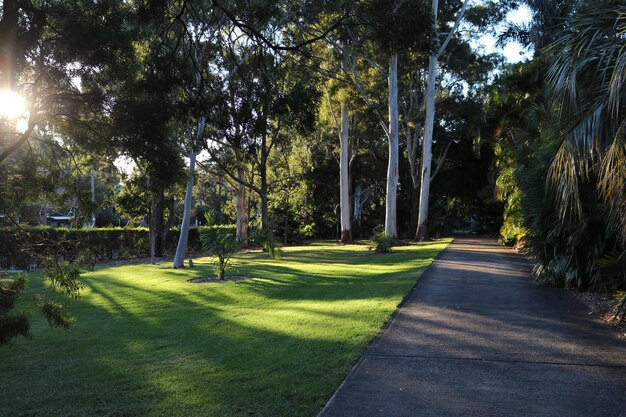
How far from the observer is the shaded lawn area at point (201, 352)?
519 centimetres

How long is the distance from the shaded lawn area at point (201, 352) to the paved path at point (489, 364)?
386 mm

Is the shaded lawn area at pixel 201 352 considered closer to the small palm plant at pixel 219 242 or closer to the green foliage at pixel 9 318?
the green foliage at pixel 9 318

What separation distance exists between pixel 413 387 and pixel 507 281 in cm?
818

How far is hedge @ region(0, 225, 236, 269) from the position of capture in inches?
265

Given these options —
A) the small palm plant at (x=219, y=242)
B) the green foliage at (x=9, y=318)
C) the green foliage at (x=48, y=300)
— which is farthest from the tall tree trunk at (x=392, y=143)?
the green foliage at (x=9, y=318)

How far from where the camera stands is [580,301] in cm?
990

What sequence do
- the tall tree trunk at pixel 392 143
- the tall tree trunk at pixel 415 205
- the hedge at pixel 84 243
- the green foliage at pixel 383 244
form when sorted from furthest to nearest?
the tall tree trunk at pixel 415 205 < the tall tree trunk at pixel 392 143 < the green foliage at pixel 383 244 < the hedge at pixel 84 243

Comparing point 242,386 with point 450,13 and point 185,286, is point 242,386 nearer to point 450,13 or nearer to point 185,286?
point 185,286

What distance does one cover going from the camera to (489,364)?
5.89 meters

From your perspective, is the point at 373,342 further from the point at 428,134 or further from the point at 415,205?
the point at 415,205

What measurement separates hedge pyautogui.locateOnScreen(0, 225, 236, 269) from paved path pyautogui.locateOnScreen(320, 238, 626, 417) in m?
4.12

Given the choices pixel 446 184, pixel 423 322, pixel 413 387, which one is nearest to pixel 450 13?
pixel 446 184

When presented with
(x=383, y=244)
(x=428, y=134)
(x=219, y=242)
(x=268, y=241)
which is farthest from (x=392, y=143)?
(x=219, y=242)

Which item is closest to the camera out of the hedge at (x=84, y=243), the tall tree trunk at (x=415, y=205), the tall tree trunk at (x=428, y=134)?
the hedge at (x=84, y=243)
